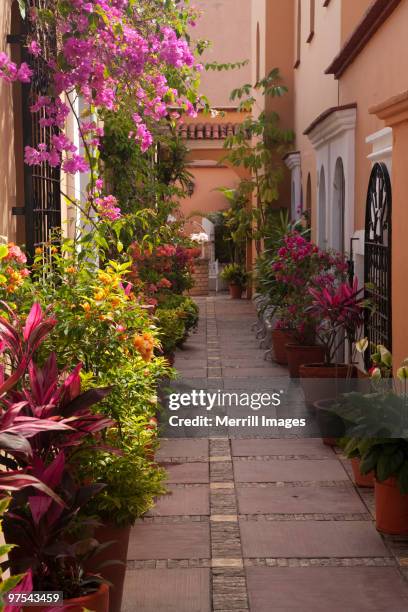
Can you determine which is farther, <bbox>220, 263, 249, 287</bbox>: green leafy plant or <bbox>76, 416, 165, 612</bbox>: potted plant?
<bbox>220, 263, 249, 287</bbox>: green leafy plant

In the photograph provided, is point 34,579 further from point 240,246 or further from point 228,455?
point 240,246

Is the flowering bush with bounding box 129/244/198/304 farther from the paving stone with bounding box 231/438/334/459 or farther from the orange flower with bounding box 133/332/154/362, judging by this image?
the orange flower with bounding box 133/332/154/362

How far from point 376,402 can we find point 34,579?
2410mm

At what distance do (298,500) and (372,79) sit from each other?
13.7 ft

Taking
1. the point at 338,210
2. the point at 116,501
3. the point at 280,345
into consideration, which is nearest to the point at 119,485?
the point at 116,501

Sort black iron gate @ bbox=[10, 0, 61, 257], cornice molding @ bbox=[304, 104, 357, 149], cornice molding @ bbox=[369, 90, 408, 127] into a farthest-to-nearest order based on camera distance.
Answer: cornice molding @ bbox=[304, 104, 357, 149] < black iron gate @ bbox=[10, 0, 61, 257] < cornice molding @ bbox=[369, 90, 408, 127]

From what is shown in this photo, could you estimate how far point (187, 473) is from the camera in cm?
697

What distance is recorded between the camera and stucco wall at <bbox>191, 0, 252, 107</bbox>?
89.0ft

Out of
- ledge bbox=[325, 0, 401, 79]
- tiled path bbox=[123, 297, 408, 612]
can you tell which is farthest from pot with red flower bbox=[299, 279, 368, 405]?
ledge bbox=[325, 0, 401, 79]

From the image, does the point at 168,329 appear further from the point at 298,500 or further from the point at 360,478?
the point at 298,500

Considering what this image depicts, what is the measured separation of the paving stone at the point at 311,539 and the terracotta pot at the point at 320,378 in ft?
9.37

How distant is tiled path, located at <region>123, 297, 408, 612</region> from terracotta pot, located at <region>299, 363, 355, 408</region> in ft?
2.55

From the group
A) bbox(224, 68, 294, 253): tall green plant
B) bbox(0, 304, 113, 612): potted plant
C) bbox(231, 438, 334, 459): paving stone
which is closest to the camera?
bbox(0, 304, 113, 612): potted plant

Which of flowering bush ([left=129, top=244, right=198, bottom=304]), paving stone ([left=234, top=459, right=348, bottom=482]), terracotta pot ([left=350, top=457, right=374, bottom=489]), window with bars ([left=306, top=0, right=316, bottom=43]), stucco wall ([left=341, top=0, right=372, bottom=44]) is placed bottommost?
paving stone ([left=234, top=459, right=348, bottom=482])
